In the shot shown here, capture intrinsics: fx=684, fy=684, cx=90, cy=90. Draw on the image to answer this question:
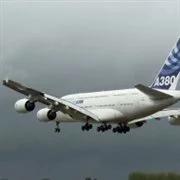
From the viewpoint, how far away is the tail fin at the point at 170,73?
93.8 metres

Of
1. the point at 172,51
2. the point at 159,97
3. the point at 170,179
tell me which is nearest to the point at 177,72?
the point at 172,51

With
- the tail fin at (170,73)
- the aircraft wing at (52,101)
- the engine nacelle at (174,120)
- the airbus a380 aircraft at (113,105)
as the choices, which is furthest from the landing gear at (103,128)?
the engine nacelle at (174,120)

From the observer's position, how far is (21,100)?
90000mm

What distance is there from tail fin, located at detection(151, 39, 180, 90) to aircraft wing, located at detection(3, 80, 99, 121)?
1099cm

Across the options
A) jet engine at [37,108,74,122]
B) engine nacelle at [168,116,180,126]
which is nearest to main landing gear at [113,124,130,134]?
engine nacelle at [168,116,180,126]

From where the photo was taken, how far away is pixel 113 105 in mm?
90562

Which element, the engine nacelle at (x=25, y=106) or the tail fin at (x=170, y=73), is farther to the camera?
the tail fin at (x=170, y=73)

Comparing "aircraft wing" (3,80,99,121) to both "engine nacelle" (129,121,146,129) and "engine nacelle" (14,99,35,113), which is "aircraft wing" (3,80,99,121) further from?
"engine nacelle" (129,121,146,129)

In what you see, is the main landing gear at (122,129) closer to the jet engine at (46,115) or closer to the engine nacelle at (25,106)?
the jet engine at (46,115)

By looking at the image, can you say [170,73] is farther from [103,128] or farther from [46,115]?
[46,115]

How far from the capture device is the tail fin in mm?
93750

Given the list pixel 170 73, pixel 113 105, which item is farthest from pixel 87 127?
pixel 170 73

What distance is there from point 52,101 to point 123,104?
30.5 ft

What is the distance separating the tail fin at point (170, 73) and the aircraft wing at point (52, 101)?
11.0 metres
